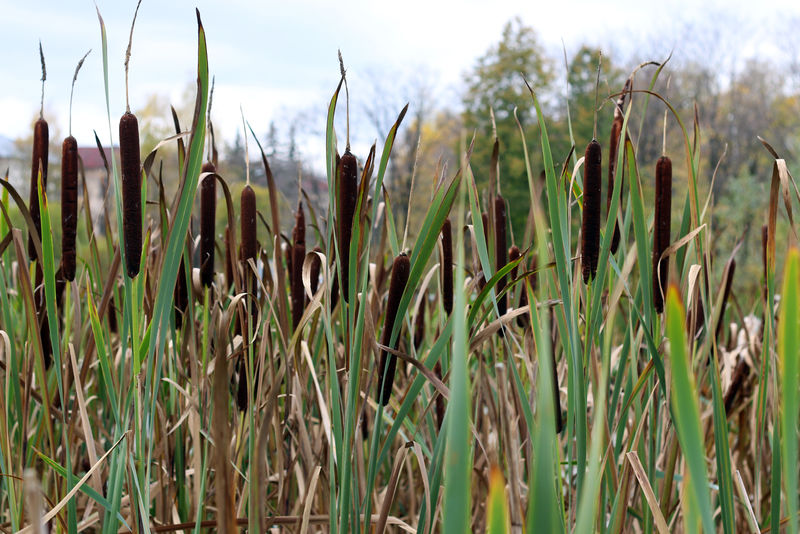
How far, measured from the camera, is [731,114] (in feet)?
93.7

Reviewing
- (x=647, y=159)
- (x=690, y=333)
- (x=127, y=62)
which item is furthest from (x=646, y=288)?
(x=647, y=159)

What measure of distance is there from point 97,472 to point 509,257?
0.88m

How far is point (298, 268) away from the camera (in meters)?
1.46

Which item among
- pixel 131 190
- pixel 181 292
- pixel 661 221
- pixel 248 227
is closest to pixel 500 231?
pixel 661 221

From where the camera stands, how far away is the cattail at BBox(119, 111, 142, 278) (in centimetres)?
88

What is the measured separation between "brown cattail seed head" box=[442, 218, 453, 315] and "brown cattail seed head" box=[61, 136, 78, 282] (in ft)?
1.98

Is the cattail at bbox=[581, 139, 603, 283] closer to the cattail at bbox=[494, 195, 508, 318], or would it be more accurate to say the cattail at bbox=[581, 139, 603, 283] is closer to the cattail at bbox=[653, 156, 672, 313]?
the cattail at bbox=[653, 156, 672, 313]

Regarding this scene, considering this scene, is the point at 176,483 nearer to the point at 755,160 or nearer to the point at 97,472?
the point at 97,472

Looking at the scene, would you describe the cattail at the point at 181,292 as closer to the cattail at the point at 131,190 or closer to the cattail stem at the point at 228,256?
the cattail stem at the point at 228,256

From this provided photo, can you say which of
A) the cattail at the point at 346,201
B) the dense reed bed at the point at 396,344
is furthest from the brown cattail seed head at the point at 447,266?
the cattail at the point at 346,201

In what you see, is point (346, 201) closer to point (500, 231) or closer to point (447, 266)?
point (447, 266)

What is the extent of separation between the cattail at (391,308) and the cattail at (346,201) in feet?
0.20

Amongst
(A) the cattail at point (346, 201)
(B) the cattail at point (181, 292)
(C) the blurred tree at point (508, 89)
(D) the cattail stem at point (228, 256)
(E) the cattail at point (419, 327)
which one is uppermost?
(C) the blurred tree at point (508, 89)

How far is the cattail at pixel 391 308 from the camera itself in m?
0.84
